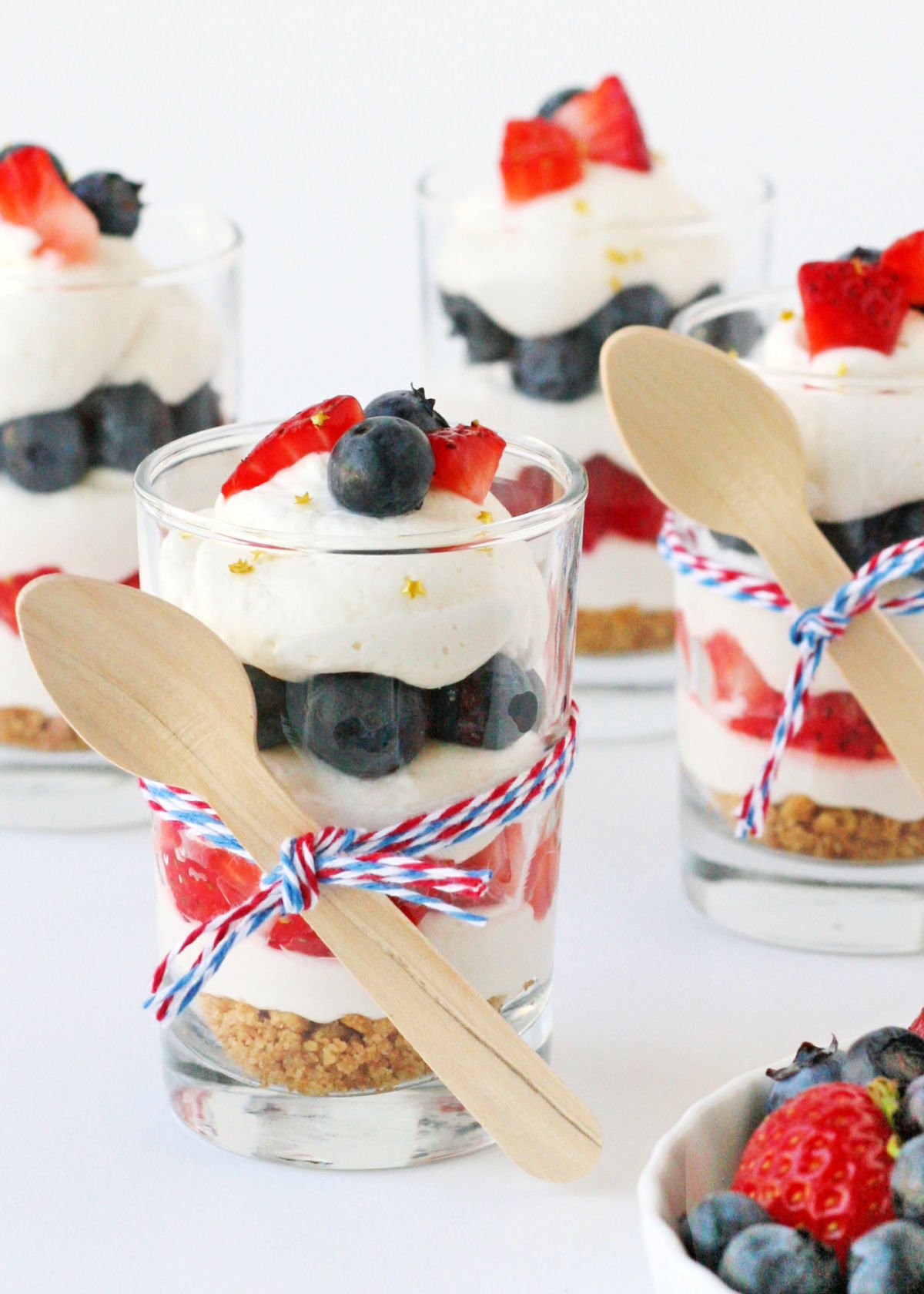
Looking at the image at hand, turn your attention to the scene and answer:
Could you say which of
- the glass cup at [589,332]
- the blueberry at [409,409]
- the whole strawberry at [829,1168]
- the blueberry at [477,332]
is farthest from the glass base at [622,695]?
the whole strawberry at [829,1168]

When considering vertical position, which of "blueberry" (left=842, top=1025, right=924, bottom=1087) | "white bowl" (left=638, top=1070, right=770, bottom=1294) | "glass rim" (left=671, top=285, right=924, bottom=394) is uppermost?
"glass rim" (left=671, top=285, right=924, bottom=394)

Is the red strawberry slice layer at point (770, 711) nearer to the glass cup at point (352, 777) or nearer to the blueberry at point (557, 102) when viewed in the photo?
the glass cup at point (352, 777)

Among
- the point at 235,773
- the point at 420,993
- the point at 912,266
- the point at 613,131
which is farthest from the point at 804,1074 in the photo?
the point at 613,131

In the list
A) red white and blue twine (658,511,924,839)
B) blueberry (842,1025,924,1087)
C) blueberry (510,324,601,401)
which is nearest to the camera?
blueberry (842,1025,924,1087)

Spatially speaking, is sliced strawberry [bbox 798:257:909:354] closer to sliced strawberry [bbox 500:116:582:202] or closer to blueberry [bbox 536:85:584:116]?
sliced strawberry [bbox 500:116:582:202]

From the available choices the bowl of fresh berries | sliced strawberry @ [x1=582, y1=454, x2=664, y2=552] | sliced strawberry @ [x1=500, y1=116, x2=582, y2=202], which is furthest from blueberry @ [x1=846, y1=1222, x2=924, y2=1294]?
sliced strawberry @ [x1=500, y1=116, x2=582, y2=202]

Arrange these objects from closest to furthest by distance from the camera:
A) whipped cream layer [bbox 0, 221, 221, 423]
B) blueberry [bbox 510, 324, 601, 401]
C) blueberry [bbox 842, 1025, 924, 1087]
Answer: blueberry [bbox 842, 1025, 924, 1087] < whipped cream layer [bbox 0, 221, 221, 423] < blueberry [bbox 510, 324, 601, 401]
